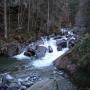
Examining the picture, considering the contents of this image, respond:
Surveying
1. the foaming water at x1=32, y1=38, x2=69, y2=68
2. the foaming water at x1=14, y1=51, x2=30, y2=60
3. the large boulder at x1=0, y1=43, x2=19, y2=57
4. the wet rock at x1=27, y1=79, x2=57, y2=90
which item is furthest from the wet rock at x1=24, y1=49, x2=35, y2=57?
the wet rock at x1=27, y1=79, x2=57, y2=90

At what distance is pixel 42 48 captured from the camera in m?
25.4

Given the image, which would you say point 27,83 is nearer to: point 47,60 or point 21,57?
point 47,60

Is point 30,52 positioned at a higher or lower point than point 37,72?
higher

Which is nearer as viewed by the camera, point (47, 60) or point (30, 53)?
point (47, 60)

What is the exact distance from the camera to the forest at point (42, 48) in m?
13.8

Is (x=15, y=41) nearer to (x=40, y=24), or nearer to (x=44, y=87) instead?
(x=40, y=24)

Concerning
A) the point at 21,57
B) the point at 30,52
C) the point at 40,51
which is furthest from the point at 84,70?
the point at 40,51

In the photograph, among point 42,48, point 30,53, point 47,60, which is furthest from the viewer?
point 42,48

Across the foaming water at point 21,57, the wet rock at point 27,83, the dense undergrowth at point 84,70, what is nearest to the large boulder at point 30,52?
the foaming water at point 21,57

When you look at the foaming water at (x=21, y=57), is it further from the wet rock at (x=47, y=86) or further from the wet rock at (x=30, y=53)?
the wet rock at (x=47, y=86)

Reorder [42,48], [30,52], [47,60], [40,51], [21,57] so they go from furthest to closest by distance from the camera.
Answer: [42,48] → [40,51] → [30,52] → [21,57] → [47,60]

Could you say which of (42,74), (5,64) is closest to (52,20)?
(5,64)

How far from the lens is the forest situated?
13.8 metres

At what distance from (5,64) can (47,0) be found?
20661mm
